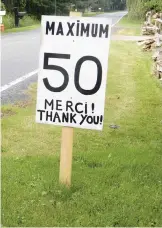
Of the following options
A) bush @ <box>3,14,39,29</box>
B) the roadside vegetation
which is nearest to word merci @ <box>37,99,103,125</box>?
the roadside vegetation

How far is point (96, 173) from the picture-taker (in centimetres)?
417

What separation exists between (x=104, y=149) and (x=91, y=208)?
1.54m

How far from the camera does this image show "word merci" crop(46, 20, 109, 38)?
135 inches

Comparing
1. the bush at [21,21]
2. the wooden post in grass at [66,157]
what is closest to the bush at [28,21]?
the bush at [21,21]

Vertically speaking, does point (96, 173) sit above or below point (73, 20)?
below

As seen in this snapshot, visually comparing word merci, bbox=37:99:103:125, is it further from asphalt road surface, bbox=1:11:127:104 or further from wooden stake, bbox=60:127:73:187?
asphalt road surface, bbox=1:11:127:104

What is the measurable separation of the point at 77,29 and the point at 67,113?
698 mm

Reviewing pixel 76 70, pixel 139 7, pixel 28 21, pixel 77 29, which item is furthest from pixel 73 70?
pixel 28 21

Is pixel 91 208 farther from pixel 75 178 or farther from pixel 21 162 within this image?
pixel 21 162

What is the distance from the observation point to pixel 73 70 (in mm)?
3527

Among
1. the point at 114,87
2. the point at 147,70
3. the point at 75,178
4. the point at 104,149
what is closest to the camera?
the point at 75,178

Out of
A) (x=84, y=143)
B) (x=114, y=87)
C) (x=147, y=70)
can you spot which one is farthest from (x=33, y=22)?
(x=84, y=143)

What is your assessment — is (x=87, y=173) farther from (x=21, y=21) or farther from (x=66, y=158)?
(x=21, y=21)

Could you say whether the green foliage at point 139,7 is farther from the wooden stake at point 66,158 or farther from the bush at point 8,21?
the wooden stake at point 66,158
